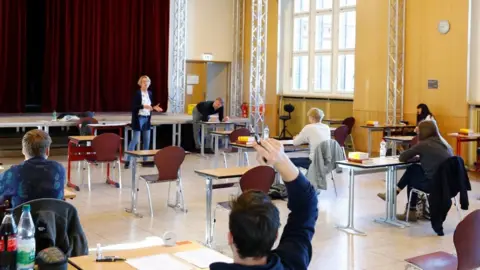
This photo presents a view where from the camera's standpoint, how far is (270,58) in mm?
17156

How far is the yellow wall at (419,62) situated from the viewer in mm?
12516

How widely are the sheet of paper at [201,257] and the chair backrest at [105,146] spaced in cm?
592

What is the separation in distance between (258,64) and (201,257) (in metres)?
12.6

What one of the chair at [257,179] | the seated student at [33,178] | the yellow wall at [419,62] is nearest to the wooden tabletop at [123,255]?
the seated student at [33,178]

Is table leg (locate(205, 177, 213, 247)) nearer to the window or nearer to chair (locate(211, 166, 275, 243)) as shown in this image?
chair (locate(211, 166, 275, 243))

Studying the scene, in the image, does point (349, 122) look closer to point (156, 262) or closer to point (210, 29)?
point (210, 29)

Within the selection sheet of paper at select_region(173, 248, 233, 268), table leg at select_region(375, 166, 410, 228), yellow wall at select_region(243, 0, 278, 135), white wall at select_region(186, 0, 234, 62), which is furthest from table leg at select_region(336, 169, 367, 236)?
yellow wall at select_region(243, 0, 278, 135)

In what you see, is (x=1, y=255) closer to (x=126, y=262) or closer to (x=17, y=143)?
(x=126, y=262)

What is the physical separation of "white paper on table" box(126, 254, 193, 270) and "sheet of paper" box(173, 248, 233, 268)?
0.06 meters

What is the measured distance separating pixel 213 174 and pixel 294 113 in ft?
35.6

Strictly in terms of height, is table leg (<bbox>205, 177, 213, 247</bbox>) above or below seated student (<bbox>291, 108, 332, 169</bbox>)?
below

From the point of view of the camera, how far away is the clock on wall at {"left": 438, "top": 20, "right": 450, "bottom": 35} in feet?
41.7

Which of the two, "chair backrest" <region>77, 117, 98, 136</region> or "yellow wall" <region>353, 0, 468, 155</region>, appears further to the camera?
"yellow wall" <region>353, 0, 468, 155</region>

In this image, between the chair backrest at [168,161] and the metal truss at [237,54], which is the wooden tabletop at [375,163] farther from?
the metal truss at [237,54]
